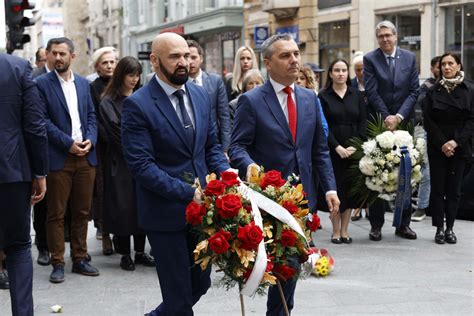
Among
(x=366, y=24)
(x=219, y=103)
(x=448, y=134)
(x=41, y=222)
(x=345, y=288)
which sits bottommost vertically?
(x=345, y=288)

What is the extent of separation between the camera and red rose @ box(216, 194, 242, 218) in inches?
164

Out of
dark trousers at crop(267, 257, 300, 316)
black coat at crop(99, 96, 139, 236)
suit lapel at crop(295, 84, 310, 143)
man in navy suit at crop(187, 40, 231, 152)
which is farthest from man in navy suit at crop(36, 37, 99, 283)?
dark trousers at crop(267, 257, 300, 316)

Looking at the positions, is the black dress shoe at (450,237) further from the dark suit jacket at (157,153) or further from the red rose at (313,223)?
the dark suit jacket at (157,153)

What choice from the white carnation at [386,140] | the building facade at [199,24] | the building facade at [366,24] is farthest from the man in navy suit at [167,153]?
the building facade at [199,24]

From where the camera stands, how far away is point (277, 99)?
5277 millimetres

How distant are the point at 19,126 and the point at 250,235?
2.20 m

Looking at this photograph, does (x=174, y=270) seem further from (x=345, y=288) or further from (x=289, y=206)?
(x=345, y=288)

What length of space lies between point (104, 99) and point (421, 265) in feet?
11.4

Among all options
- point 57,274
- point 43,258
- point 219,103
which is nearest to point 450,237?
point 219,103

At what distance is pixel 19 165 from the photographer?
540cm

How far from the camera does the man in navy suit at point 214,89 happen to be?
26.9 ft

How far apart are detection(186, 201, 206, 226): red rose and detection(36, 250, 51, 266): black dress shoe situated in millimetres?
4047

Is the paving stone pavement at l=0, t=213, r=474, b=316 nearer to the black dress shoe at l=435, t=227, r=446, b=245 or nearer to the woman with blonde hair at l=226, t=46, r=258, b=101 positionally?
the black dress shoe at l=435, t=227, r=446, b=245

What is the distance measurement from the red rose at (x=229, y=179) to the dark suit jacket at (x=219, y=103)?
3.94 metres
